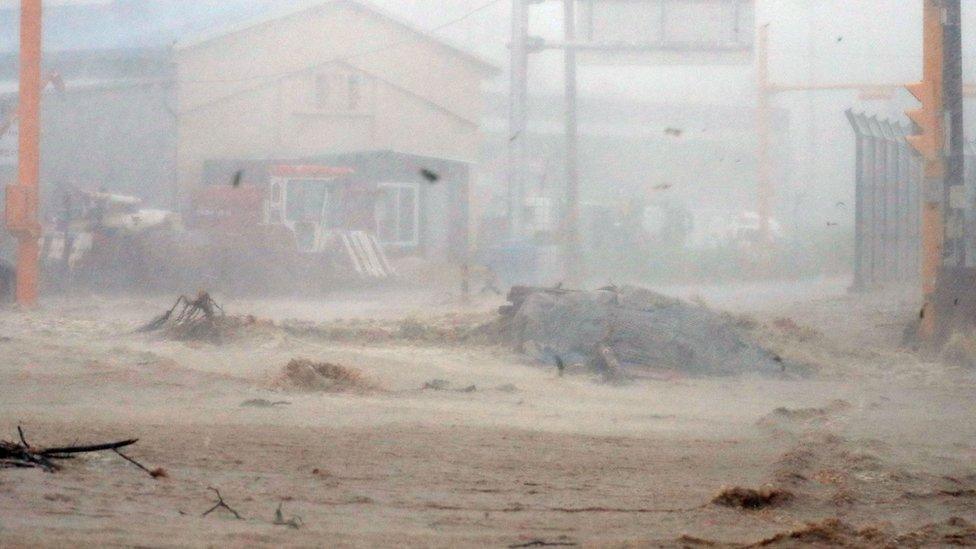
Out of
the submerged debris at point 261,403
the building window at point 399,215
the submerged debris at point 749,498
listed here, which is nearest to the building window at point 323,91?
the building window at point 399,215

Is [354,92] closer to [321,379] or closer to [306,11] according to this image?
[306,11]

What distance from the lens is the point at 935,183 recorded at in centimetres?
1420

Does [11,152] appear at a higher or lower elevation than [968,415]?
higher

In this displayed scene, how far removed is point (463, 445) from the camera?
766cm

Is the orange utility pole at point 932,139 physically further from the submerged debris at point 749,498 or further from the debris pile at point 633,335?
the submerged debris at point 749,498

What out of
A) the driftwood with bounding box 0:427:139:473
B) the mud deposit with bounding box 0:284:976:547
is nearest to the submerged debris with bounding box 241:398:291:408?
the mud deposit with bounding box 0:284:976:547

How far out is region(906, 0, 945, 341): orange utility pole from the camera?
14172mm

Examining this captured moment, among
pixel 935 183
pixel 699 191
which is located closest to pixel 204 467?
pixel 935 183

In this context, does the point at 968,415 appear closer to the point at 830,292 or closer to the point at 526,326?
the point at 526,326

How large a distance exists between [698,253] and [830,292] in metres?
9.77

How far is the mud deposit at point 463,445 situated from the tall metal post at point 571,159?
1195 centimetres

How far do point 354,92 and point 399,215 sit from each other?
382 centimetres

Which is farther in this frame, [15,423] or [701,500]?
[15,423]

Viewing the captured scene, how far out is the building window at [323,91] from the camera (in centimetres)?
3098
